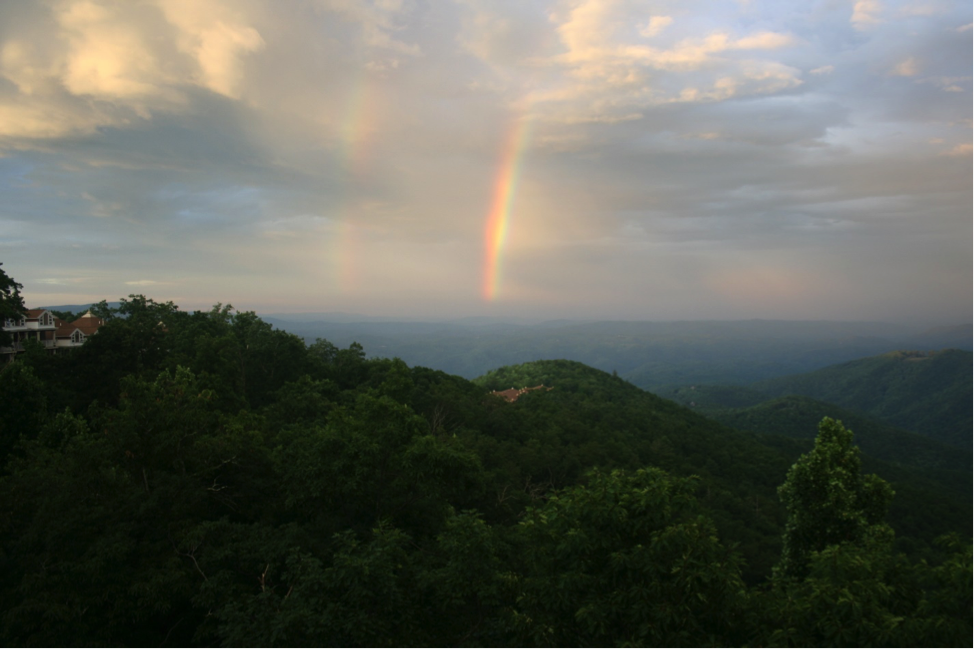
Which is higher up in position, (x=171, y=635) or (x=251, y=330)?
(x=251, y=330)

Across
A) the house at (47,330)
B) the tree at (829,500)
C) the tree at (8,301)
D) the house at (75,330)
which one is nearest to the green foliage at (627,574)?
the tree at (829,500)

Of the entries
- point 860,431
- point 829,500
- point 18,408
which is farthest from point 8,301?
point 860,431

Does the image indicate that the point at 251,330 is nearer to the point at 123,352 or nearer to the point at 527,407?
the point at 123,352

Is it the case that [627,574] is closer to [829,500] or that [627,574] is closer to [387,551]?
[387,551]

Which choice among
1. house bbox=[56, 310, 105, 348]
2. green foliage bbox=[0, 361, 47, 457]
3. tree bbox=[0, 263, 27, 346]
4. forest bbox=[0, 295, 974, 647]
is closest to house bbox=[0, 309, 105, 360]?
house bbox=[56, 310, 105, 348]

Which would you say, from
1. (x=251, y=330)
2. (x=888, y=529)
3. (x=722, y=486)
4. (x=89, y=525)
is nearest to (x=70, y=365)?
(x=251, y=330)

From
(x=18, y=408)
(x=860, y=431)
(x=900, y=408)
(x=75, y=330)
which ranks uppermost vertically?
(x=75, y=330)
